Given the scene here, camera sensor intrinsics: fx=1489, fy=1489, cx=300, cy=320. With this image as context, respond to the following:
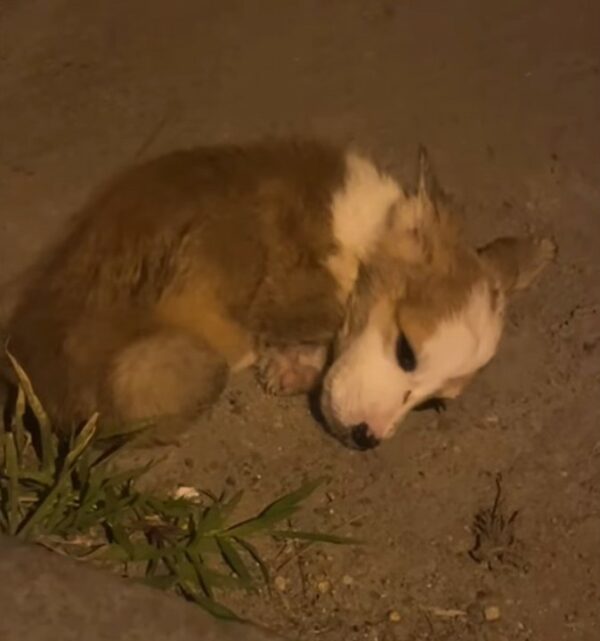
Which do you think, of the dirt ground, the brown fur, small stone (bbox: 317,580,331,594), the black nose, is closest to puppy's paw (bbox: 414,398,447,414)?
→ the dirt ground

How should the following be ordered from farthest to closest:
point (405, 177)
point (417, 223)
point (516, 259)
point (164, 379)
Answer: point (405, 177), point (516, 259), point (417, 223), point (164, 379)

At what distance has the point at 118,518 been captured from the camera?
3.03 metres

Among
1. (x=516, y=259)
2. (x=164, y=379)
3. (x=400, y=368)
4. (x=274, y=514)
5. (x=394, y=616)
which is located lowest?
(x=394, y=616)

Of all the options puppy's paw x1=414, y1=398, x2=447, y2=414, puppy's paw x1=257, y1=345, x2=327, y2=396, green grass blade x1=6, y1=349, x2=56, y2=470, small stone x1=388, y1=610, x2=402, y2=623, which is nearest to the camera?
green grass blade x1=6, y1=349, x2=56, y2=470

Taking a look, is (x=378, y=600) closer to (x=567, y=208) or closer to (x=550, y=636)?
(x=550, y=636)

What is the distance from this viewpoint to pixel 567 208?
368cm

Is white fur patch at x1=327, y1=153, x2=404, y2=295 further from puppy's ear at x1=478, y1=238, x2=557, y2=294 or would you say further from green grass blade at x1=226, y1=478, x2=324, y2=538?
green grass blade at x1=226, y1=478, x2=324, y2=538

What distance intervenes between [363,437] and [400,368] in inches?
6.7

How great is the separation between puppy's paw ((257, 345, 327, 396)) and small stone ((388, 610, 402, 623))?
1.83 ft

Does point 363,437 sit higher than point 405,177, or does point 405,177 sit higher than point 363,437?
point 405,177

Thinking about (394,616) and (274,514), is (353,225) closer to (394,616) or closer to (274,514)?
(274,514)

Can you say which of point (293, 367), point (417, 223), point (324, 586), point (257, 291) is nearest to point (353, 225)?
point (417, 223)

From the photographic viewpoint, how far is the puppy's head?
300 cm

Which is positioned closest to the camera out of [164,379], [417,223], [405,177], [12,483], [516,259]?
[12,483]
